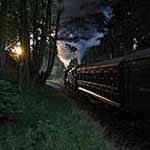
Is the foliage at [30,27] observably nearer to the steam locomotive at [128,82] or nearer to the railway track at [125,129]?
the steam locomotive at [128,82]

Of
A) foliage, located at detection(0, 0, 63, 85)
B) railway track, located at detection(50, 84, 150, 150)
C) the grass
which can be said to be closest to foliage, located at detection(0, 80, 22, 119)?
the grass

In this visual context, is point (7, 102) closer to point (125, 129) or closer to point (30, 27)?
point (125, 129)

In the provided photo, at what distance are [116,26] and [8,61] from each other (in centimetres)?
1231

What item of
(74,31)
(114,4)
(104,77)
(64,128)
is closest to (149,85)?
(64,128)

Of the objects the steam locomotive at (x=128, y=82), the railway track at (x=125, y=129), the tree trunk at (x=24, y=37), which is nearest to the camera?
the steam locomotive at (x=128, y=82)

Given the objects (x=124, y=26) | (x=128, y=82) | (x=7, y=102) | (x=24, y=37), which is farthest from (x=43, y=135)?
(x=124, y=26)

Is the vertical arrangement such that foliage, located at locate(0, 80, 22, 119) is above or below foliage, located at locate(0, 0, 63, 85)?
below

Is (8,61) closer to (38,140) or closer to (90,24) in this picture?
(90,24)

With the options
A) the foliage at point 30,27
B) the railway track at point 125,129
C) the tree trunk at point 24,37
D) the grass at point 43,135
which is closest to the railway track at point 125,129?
the railway track at point 125,129

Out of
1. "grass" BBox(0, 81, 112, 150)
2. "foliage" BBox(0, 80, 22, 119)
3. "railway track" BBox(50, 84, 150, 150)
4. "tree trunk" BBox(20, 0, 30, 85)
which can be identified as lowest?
"railway track" BBox(50, 84, 150, 150)

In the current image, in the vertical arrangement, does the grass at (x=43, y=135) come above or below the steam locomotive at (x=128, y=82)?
below

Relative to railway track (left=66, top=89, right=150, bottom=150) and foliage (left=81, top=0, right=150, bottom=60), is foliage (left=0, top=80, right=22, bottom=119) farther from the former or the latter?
foliage (left=81, top=0, right=150, bottom=60)

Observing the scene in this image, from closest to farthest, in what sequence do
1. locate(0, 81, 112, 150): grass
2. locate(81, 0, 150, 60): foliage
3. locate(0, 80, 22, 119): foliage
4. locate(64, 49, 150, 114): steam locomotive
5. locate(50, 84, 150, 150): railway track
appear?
locate(0, 81, 112, 150): grass → locate(0, 80, 22, 119): foliage → locate(64, 49, 150, 114): steam locomotive → locate(50, 84, 150, 150): railway track → locate(81, 0, 150, 60): foliage

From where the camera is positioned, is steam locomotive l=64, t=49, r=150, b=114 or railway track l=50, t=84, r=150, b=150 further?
railway track l=50, t=84, r=150, b=150
